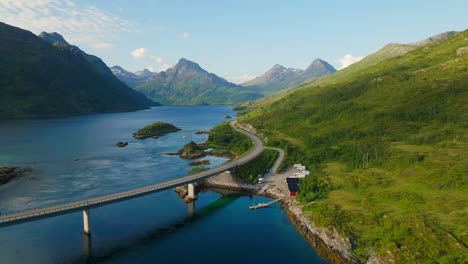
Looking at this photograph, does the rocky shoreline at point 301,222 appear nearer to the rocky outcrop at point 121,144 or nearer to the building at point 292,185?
the building at point 292,185

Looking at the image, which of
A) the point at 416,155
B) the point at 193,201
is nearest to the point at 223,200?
the point at 193,201

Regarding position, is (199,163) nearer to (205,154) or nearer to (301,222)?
(205,154)

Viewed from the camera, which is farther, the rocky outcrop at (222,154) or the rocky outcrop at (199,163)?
the rocky outcrop at (222,154)

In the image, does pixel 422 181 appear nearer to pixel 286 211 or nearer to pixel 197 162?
pixel 286 211

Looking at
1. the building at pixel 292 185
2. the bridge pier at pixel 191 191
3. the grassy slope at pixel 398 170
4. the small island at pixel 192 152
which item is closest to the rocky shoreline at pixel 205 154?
the small island at pixel 192 152

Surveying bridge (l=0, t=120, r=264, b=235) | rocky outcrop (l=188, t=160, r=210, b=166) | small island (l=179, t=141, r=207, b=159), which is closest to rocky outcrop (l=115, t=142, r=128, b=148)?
small island (l=179, t=141, r=207, b=159)

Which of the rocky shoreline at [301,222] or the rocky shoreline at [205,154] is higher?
the rocky shoreline at [205,154]

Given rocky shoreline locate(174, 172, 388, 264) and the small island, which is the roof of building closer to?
rocky shoreline locate(174, 172, 388, 264)

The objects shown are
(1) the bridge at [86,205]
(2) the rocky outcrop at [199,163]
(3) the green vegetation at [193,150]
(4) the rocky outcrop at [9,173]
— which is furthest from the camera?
(3) the green vegetation at [193,150]

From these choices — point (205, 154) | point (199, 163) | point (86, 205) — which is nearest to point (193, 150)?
point (205, 154)
